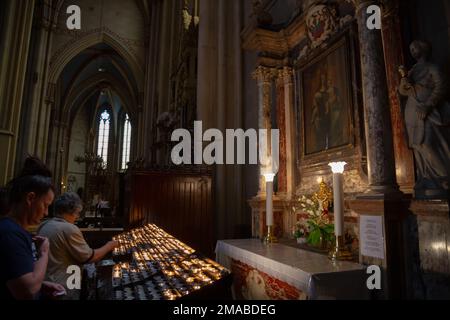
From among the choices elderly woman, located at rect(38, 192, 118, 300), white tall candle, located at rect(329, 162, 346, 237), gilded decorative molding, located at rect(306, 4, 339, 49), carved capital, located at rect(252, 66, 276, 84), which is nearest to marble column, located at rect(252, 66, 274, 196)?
carved capital, located at rect(252, 66, 276, 84)

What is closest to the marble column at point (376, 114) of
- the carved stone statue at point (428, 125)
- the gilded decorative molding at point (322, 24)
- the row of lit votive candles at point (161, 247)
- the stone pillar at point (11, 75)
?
the carved stone statue at point (428, 125)

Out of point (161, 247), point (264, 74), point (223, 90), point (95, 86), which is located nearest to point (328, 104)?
point (264, 74)

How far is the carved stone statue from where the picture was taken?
2199mm

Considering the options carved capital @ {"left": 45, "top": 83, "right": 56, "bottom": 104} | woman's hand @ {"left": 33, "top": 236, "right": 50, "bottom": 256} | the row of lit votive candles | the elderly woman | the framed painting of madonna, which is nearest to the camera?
woman's hand @ {"left": 33, "top": 236, "right": 50, "bottom": 256}

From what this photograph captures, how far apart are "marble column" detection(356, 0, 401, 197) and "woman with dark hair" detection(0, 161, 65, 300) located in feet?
7.59

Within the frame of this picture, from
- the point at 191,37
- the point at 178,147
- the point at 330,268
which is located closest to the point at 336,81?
the point at 330,268

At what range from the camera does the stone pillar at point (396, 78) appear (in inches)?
102

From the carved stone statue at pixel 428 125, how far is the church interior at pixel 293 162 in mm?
10

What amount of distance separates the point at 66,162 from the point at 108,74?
27.7 feet

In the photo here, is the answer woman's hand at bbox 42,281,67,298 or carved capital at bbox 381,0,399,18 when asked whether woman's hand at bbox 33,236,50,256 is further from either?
carved capital at bbox 381,0,399,18

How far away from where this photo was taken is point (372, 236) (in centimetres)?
236

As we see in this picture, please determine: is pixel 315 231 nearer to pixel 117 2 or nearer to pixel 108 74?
pixel 117 2

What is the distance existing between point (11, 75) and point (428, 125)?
896cm

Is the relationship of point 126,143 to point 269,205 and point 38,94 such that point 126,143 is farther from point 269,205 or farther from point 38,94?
point 269,205
